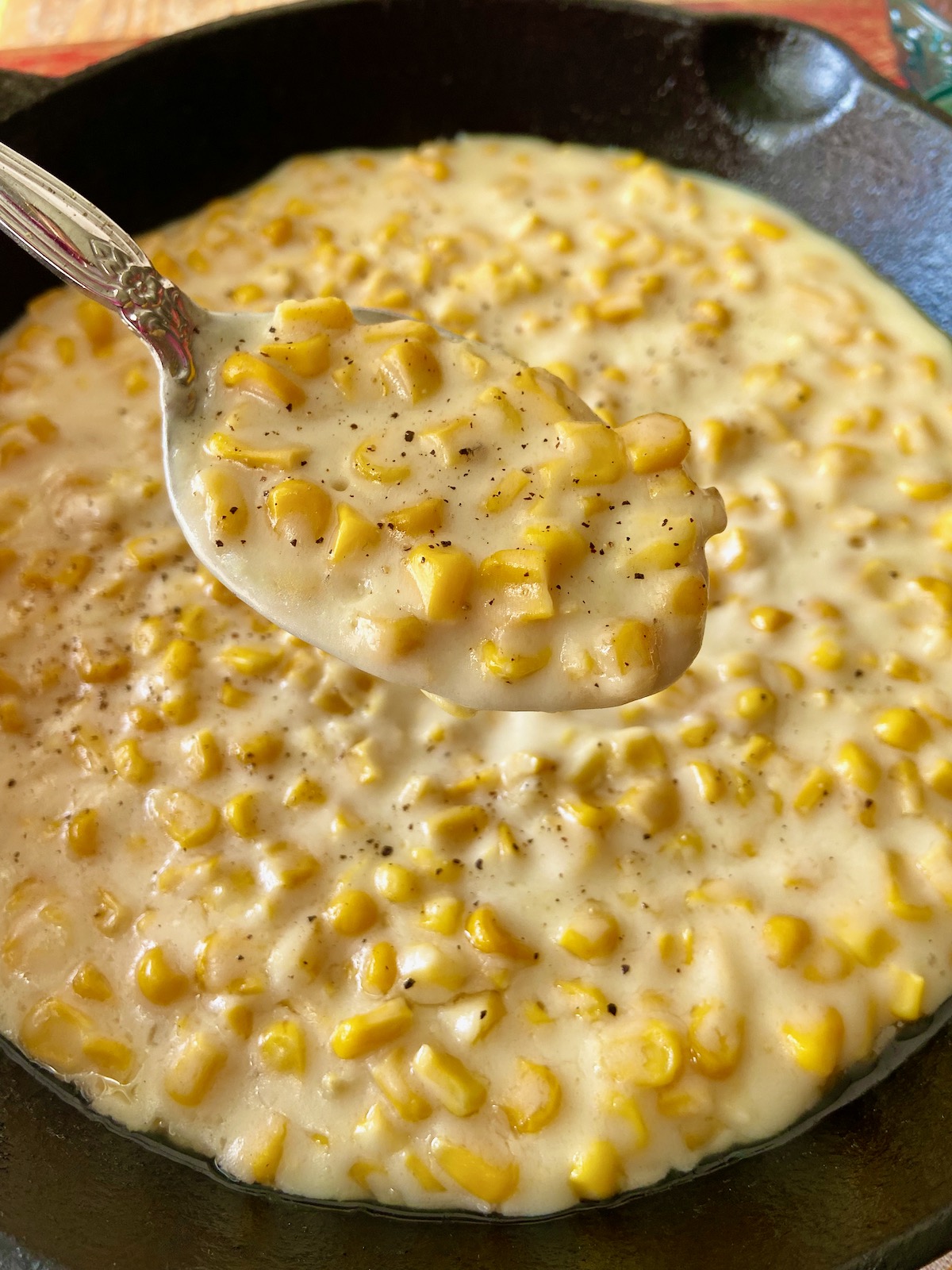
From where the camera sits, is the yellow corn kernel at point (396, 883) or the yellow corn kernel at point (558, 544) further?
the yellow corn kernel at point (396, 883)

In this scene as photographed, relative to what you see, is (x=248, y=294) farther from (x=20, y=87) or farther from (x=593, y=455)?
(x=593, y=455)

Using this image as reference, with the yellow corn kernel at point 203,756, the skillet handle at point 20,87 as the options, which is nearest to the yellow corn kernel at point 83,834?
the yellow corn kernel at point 203,756

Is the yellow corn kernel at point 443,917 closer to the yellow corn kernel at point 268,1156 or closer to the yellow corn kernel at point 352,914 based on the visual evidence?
the yellow corn kernel at point 352,914

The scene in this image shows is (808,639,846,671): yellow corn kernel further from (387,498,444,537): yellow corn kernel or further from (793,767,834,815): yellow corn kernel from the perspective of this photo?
(387,498,444,537): yellow corn kernel

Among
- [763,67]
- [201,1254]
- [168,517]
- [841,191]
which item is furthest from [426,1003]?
[763,67]

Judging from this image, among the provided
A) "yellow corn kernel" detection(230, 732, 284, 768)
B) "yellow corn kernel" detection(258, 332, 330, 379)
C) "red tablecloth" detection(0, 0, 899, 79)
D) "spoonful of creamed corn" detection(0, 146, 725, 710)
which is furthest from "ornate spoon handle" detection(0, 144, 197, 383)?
"red tablecloth" detection(0, 0, 899, 79)
